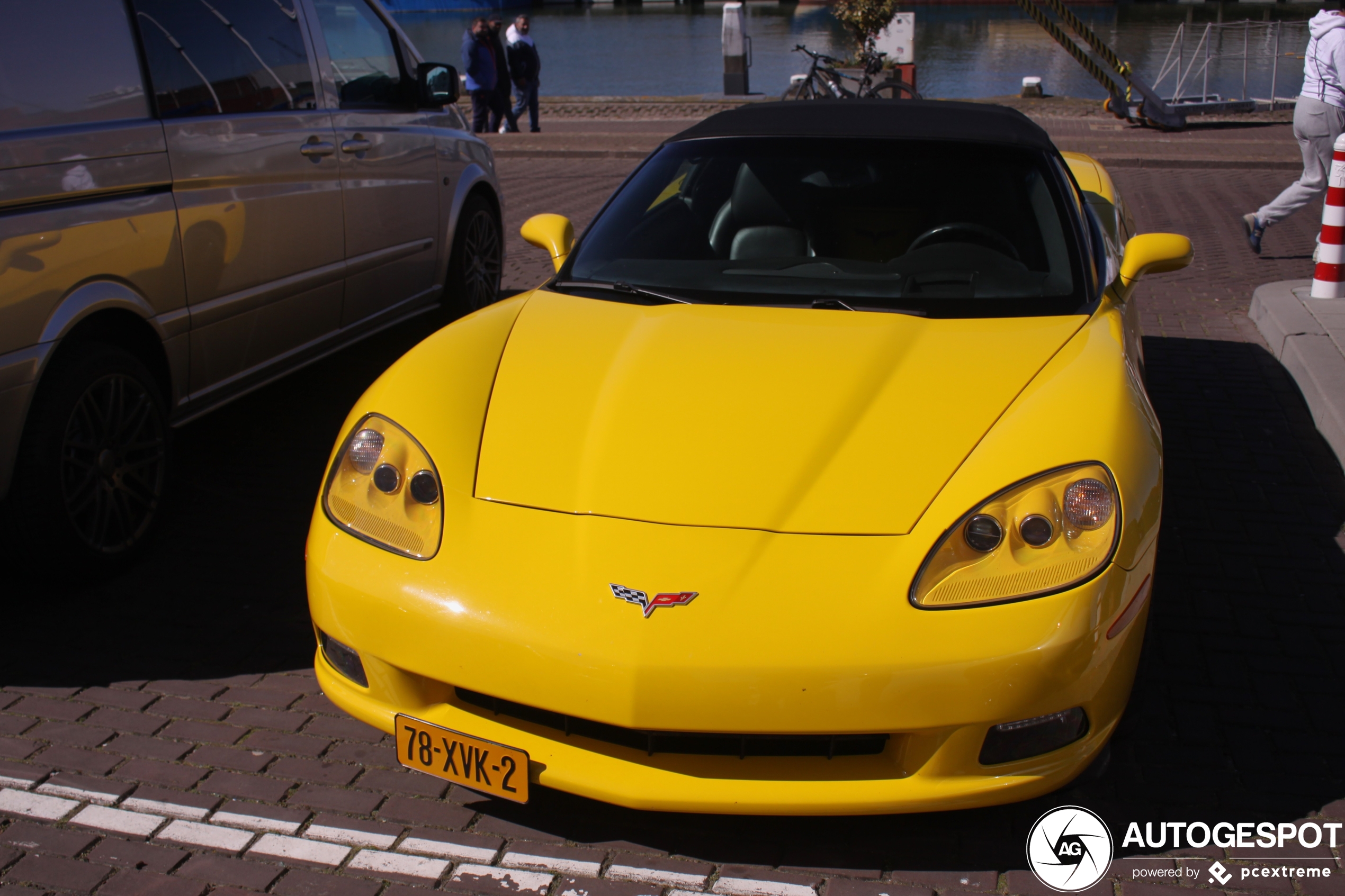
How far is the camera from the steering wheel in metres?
3.72

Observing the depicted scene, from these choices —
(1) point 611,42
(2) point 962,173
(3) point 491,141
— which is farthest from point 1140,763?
(1) point 611,42

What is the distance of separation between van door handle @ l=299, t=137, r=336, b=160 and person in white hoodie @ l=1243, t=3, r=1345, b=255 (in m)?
6.54

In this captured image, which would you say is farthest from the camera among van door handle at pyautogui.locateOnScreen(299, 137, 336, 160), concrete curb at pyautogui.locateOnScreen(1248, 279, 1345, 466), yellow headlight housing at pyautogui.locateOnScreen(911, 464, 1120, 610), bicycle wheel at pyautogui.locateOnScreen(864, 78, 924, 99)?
bicycle wheel at pyautogui.locateOnScreen(864, 78, 924, 99)

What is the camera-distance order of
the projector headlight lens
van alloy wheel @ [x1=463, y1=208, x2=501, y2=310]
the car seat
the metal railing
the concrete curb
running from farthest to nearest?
1. the metal railing
2. van alloy wheel @ [x1=463, y1=208, x2=501, y2=310]
3. the concrete curb
4. the car seat
5. the projector headlight lens

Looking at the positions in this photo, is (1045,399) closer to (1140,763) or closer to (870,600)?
(870,600)

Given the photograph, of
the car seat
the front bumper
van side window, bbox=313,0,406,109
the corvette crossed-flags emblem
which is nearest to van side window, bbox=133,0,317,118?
van side window, bbox=313,0,406,109

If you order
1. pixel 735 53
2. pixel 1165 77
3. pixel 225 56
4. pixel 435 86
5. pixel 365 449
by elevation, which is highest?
pixel 735 53

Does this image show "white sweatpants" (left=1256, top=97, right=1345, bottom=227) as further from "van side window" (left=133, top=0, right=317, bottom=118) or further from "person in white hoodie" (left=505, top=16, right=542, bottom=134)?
"person in white hoodie" (left=505, top=16, right=542, bottom=134)

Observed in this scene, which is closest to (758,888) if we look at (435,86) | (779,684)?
(779,684)

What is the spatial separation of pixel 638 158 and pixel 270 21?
9.93 meters

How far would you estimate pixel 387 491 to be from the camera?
2.76 metres

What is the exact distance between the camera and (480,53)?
1694 cm

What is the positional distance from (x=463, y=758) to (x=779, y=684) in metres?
0.71

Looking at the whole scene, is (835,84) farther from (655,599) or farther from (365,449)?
(655,599)
